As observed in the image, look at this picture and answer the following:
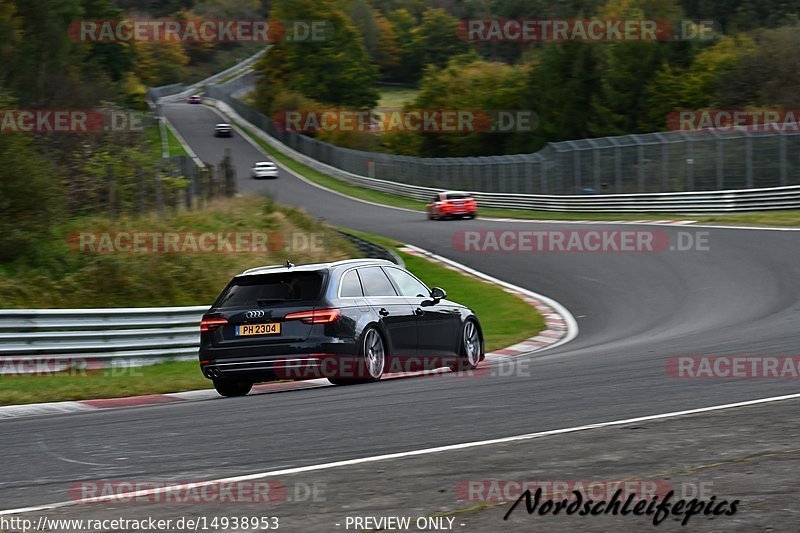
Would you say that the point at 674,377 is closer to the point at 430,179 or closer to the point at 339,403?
the point at 339,403

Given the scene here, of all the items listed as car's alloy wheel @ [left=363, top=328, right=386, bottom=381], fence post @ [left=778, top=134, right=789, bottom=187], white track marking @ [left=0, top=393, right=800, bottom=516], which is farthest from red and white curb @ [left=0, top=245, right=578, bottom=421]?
fence post @ [left=778, top=134, right=789, bottom=187]

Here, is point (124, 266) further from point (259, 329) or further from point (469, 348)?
point (259, 329)

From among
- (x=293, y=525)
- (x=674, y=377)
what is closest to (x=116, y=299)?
(x=674, y=377)

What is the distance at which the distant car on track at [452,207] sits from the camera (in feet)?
145

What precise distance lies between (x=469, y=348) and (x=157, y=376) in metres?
3.90

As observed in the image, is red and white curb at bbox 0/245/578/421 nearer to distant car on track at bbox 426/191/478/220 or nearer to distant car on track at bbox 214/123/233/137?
distant car on track at bbox 426/191/478/220

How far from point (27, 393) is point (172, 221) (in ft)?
37.0

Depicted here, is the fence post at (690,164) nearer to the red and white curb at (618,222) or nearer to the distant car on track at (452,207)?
the red and white curb at (618,222)

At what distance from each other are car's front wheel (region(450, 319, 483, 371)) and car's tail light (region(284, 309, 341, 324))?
2456 millimetres

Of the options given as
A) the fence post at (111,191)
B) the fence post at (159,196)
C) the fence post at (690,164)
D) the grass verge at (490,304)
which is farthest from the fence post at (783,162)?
the fence post at (111,191)

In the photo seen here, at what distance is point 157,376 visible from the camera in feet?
45.3

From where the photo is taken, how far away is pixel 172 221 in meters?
22.9

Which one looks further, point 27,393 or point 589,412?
point 27,393

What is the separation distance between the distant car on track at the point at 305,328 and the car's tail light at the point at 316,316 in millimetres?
10
